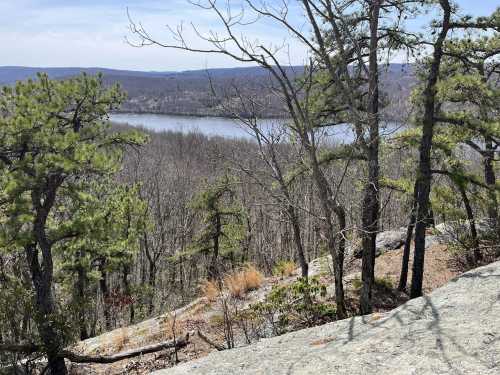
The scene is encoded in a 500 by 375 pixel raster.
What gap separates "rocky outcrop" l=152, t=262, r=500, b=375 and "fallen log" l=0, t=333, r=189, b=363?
4.38 meters

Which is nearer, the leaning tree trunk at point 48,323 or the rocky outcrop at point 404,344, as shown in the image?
the rocky outcrop at point 404,344

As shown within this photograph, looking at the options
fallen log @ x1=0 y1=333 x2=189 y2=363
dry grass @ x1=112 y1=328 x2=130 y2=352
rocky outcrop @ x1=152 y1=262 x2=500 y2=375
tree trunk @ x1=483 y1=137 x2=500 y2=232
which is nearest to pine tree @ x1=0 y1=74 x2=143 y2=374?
fallen log @ x1=0 y1=333 x2=189 y2=363

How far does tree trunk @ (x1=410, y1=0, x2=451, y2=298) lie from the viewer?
9672mm

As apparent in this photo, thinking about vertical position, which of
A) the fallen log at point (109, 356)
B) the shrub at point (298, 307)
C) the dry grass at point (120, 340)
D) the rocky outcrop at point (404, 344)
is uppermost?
the rocky outcrop at point (404, 344)

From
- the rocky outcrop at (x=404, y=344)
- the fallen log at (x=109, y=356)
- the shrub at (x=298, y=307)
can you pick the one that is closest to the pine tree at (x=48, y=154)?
the fallen log at (x=109, y=356)

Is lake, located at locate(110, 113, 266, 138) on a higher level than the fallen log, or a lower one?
higher

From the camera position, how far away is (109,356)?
11.5 metres

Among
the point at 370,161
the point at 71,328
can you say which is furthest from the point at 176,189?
the point at 370,161

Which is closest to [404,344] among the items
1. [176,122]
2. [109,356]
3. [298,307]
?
[298,307]

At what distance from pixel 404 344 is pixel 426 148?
6085 mm

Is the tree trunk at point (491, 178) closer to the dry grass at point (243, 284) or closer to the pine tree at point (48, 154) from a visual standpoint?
the dry grass at point (243, 284)

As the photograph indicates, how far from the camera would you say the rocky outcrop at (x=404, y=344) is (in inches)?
179

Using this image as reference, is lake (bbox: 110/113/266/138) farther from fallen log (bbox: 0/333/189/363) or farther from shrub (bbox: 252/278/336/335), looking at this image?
shrub (bbox: 252/278/336/335)

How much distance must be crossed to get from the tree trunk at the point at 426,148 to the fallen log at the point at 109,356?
507 centimetres
